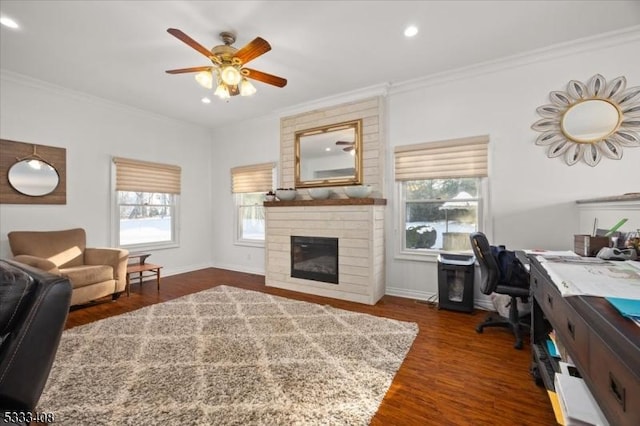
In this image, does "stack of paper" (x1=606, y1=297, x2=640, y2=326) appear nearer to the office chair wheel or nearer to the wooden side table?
the office chair wheel

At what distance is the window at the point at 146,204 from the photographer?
15.1 ft

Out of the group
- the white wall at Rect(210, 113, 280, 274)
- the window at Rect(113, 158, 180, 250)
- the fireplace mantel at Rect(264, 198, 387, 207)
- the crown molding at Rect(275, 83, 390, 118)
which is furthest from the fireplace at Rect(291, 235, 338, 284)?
the window at Rect(113, 158, 180, 250)

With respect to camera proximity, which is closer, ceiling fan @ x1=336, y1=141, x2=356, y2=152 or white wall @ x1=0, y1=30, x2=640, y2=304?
white wall @ x1=0, y1=30, x2=640, y2=304

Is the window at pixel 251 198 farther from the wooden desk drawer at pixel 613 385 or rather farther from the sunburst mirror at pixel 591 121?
the wooden desk drawer at pixel 613 385

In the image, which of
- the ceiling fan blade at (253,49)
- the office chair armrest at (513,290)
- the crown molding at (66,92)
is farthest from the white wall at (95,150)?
the office chair armrest at (513,290)

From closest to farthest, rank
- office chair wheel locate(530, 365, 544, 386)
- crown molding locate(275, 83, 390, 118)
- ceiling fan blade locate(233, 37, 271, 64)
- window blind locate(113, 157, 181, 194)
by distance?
office chair wheel locate(530, 365, 544, 386) < ceiling fan blade locate(233, 37, 271, 64) < crown molding locate(275, 83, 390, 118) < window blind locate(113, 157, 181, 194)

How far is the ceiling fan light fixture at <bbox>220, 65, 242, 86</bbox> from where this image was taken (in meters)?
2.59

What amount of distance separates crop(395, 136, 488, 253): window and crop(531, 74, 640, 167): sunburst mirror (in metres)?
0.65

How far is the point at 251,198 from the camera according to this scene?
552 cm

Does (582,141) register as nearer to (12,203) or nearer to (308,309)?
(308,309)

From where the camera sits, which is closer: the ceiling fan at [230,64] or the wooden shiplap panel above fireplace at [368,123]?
the ceiling fan at [230,64]

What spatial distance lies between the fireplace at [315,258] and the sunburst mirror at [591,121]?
2.77 metres

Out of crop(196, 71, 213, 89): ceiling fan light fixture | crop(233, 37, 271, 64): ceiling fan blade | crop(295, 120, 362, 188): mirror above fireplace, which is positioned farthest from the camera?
crop(295, 120, 362, 188): mirror above fireplace

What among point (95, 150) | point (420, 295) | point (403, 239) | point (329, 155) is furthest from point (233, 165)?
point (420, 295)
